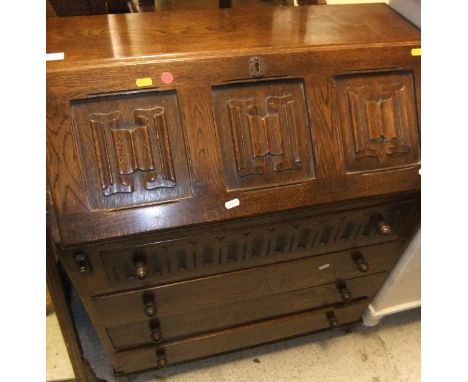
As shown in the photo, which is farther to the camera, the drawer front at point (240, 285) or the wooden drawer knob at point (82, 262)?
the drawer front at point (240, 285)

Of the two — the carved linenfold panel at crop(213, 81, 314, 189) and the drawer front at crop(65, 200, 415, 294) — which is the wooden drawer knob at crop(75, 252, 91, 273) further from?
the carved linenfold panel at crop(213, 81, 314, 189)

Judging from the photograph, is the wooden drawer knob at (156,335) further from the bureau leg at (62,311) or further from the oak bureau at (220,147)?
the bureau leg at (62,311)

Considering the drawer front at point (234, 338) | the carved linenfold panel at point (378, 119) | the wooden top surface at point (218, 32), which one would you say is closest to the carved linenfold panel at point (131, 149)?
the wooden top surface at point (218, 32)

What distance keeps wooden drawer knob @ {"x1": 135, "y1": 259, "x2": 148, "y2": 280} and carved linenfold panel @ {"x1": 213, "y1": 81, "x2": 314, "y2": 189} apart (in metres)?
0.28

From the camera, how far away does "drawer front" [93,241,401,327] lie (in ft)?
3.23

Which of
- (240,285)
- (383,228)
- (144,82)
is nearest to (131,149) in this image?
(144,82)

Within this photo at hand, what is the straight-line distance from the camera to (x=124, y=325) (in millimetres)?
1070

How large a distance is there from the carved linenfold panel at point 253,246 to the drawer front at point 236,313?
218mm

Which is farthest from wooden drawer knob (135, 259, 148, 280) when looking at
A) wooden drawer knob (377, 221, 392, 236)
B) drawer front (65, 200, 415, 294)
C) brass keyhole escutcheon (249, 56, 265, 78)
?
wooden drawer knob (377, 221, 392, 236)

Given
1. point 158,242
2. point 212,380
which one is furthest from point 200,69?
point 212,380

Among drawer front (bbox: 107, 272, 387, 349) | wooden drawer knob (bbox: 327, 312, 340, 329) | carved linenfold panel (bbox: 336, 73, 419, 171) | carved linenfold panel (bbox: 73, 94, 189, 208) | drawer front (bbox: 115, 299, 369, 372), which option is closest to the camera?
carved linenfold panel (bbox: 73, 94, 189, 208)

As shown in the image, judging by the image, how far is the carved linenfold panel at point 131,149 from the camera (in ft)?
2.46

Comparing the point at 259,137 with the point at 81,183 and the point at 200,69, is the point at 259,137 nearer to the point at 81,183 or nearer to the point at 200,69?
the point at 200,69

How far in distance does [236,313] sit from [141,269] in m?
0.48
